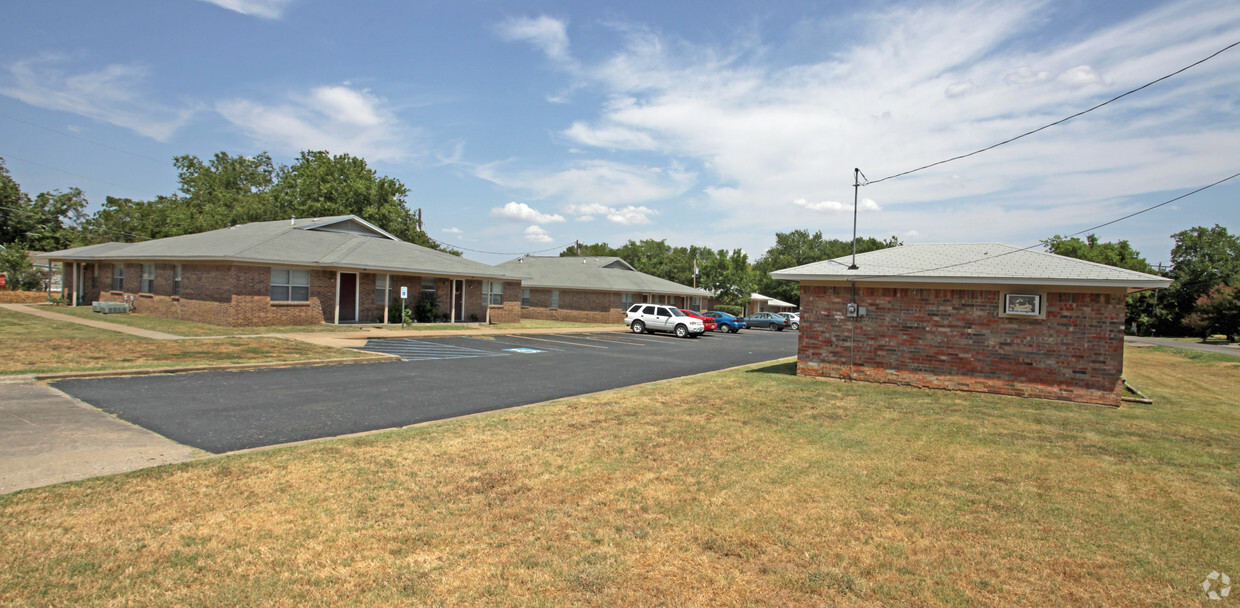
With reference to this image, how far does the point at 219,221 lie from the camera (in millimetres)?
54875

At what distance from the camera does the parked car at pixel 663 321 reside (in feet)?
99.4

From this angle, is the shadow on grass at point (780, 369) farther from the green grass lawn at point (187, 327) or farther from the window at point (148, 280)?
the window at point (148, 280)

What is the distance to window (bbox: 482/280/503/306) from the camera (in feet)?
104

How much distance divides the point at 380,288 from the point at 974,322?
23226 millimetres

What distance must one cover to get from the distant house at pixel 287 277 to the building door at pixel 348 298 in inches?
1.7

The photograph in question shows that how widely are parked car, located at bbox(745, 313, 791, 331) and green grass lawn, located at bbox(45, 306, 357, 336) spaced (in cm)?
2888

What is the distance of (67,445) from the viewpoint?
6.62m

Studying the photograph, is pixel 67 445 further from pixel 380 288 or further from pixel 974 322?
pixel 380 288

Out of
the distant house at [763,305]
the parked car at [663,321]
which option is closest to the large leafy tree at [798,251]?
the distant house at [763,305]

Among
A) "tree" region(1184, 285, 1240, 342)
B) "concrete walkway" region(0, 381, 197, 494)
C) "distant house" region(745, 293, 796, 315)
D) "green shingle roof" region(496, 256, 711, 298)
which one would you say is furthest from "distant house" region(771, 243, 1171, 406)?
"distant house" region(745, 293, 796, 315)

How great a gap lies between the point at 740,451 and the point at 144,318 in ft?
86.9

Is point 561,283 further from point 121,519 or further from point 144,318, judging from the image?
point 121,519

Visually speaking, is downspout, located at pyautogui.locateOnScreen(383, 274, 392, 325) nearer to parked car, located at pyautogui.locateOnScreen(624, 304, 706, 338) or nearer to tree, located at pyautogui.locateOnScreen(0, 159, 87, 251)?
parked car, located at pyautogui.locateOnScreen(624, 304, 706, 338)

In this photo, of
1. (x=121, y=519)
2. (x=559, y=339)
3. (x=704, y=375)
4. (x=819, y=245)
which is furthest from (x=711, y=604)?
(x=819, y=245)
